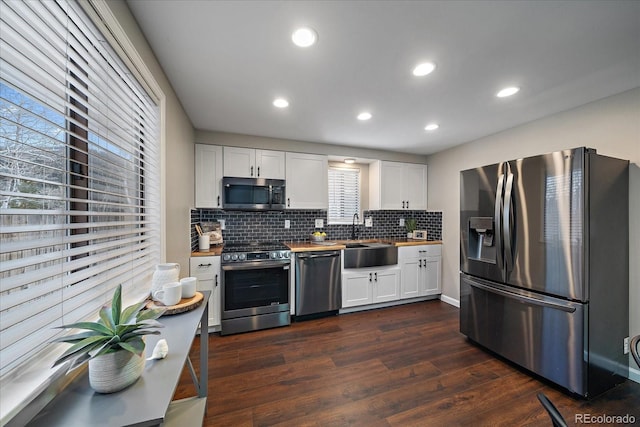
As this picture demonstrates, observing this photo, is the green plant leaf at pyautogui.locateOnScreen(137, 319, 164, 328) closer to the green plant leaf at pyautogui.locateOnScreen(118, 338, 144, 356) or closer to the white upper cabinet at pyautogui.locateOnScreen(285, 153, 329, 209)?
the green plant leaf at pyautogui.locateOnScreen(118, 338, 144, 356)

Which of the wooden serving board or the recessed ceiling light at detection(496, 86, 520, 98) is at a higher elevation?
the recessed ceiling light at detection(496, 86, 520, 98)

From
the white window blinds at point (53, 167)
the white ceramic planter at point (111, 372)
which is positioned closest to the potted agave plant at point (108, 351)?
the white ceramic planter at point (111, 372)

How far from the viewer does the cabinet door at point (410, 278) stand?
3543 millimetres

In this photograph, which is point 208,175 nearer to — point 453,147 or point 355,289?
point 355,289

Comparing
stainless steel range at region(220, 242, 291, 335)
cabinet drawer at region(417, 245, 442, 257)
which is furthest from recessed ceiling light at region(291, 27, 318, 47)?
cabinet drawer at region(417, 245, 442, 257)

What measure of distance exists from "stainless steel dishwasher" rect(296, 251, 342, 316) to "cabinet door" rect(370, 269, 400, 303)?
0.56m

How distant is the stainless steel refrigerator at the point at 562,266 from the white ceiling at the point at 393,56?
2.11 ft

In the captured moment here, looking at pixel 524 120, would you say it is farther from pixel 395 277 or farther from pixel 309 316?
pixel 309 316

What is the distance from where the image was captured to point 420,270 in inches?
144

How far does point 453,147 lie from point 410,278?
6.92 ft

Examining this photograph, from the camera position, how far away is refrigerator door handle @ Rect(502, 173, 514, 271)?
6.73 ft

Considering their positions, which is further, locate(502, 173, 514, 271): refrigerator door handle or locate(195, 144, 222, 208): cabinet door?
locate(195, 144, 222, 208): cabinet door

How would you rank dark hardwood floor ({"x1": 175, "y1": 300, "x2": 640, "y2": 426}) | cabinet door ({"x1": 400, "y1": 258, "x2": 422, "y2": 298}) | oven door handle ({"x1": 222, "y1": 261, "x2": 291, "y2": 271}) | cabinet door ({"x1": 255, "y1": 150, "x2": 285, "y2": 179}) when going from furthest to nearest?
cabinet door ({"x1": 400, "y1": 258, "x2": 422, "y2": 298}) → cabinet door ({"x1": 255, "y1": 150, "x2": 285, "y2": 179}) → oven door handle ({"x1": 222, "y1": 261, "x2": 291, "y2": 271}) → dark hardwood floor ({"x1": 175, "y1": 300, "x2": 640, "y2": 426})

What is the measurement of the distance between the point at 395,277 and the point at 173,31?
138 inches
